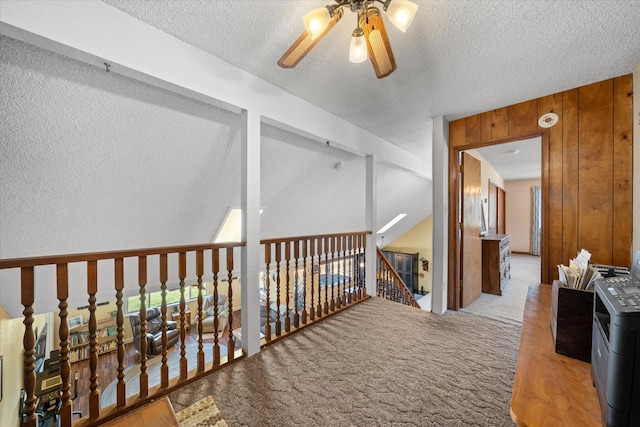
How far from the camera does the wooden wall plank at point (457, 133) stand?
2.99 m

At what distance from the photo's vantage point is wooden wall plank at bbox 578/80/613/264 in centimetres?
216

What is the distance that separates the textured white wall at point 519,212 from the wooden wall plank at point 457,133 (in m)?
6.25

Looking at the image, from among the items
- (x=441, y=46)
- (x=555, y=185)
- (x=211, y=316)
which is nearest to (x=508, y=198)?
(x=555, y=185)

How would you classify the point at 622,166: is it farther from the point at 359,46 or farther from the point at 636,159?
the point at 359,46

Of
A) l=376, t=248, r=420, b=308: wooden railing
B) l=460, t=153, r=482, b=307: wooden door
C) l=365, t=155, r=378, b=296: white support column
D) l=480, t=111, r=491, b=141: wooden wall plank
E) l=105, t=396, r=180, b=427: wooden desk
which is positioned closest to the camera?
l=105, t=396, r=180, b=427: wooden desk

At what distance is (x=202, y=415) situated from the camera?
1.39 m

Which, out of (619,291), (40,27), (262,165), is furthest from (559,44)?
(40,27)

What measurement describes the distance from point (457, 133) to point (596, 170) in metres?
1.26

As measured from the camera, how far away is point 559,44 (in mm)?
1697

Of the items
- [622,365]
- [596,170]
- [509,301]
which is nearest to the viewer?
[622,365]

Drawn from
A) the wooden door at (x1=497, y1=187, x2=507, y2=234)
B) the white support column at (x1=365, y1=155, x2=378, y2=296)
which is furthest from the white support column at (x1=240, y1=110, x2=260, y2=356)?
the wooden door at (x1=497, y1=187, x2=507, y2=234)

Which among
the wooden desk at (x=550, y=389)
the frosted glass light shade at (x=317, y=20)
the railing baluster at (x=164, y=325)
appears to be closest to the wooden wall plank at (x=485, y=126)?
the wooden desk at (x=550, y=389)

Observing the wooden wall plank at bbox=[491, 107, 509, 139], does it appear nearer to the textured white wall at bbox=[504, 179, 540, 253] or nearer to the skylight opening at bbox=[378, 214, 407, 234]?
the skylight opening at bbox=[378, 214, 407, 234]

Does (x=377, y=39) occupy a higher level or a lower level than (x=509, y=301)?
higher
